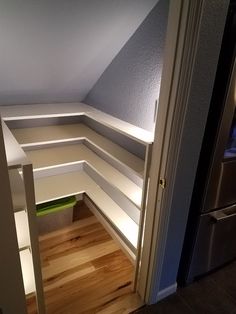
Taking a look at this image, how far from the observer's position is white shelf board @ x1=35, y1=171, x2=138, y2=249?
1.84 m

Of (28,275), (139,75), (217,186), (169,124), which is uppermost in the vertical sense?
(139,75)

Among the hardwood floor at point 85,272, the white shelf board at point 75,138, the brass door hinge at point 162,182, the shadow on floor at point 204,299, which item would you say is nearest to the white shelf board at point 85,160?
the white shelf board at point 75,138

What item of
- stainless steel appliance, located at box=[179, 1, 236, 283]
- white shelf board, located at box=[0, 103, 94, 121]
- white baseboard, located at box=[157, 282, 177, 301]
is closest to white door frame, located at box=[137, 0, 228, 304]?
white baseboard, located at box=[157, 282, 177, 301]

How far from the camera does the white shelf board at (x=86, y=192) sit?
1.84 meters

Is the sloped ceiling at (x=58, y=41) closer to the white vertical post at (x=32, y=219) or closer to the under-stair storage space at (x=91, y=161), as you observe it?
the under-stair storage space at (x=91, y=161)

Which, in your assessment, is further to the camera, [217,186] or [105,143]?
[105,143]

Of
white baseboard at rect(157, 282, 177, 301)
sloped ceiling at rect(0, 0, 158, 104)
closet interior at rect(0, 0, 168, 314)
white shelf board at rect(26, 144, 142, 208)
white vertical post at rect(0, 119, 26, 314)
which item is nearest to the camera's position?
white vertical post at rect(0, 119, 26, 314)

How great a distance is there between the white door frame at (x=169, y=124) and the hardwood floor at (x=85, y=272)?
282 millimetres

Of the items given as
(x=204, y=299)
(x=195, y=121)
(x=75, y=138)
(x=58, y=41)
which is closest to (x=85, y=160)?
(x=75, y=138)

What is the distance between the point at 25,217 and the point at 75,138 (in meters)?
1.04

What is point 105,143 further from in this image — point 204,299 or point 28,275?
point 204,299

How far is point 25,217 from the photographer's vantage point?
1142mm

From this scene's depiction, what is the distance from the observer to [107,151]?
1.90 metres

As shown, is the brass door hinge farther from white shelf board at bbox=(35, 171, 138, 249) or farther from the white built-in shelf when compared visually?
white shelf board at bbox=(35, 171, 138, 249)
